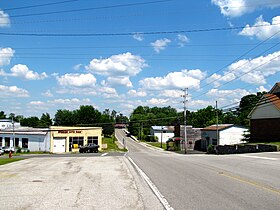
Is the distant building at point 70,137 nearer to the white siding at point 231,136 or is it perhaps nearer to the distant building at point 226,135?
the distant building at point 226,135

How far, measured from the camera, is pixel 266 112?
58688mm

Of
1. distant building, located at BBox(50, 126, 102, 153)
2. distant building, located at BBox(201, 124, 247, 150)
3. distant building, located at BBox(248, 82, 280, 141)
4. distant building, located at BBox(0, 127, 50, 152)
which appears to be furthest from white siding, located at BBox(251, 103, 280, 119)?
distant building, located at BBox(0, 127, 50, 152)

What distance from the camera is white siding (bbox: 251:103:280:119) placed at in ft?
183

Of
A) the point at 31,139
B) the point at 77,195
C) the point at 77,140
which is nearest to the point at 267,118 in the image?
the point at 77,140

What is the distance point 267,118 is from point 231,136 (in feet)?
35.4

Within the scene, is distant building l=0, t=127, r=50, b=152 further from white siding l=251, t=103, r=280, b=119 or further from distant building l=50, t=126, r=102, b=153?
white siding l=251, t=103, r=280, b=119

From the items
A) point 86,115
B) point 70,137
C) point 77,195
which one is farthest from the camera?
point 86,115

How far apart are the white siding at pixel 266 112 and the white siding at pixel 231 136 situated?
6.19 meters

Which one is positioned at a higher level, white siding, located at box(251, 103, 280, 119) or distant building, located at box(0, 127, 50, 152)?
white siding, located at box(251, 103, 280, 119)

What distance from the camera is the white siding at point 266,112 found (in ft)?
183

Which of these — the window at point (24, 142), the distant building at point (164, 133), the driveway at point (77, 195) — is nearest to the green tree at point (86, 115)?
the distant building at point (164, 133)

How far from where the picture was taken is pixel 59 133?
70188 millimetres

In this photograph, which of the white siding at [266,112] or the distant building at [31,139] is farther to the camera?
the distant building at [31,139]

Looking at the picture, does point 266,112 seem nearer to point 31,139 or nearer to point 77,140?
point 77,140
